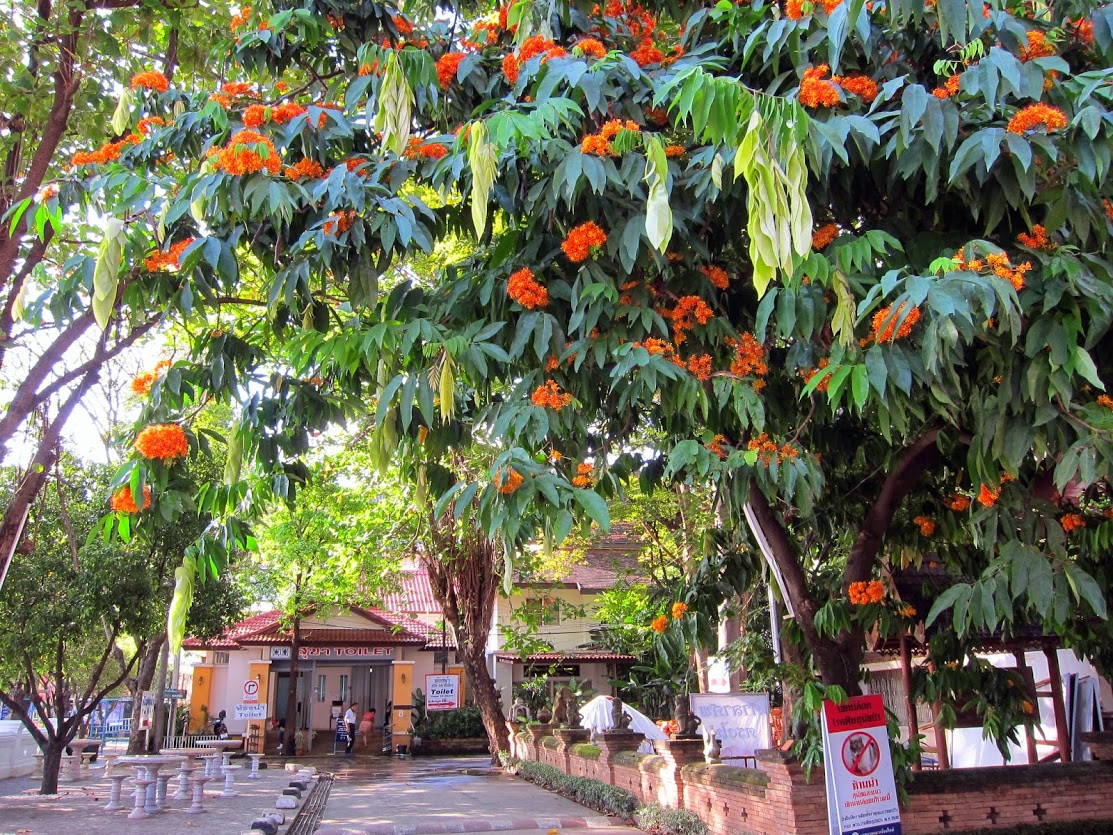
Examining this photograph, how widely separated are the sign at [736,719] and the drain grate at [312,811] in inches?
196

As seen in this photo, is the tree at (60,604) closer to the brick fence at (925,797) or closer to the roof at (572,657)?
the brick fence at (925,797)

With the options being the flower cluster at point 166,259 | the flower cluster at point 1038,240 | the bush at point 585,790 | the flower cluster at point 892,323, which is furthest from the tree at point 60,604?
the flower cluster at point 1038,240

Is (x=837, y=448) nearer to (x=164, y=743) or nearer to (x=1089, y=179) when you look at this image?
(x=1089, y=179)

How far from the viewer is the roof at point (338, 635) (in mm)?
26062

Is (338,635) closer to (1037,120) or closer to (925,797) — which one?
(925,797)

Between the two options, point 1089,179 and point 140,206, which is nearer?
point 1089,179

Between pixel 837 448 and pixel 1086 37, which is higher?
pixel 1086 37

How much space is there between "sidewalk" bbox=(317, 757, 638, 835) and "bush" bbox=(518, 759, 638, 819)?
0.16 metres

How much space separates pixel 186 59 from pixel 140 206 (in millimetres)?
4572

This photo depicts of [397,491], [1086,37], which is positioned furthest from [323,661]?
[1086,37]

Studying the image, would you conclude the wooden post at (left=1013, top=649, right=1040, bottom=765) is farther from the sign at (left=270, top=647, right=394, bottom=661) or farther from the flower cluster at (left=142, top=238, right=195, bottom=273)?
the sign at (left=270, top=647, right=394, bottom=661)

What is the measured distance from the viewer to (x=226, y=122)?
486cm

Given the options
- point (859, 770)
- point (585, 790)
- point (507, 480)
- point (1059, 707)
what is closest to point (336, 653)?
point (585, 790)

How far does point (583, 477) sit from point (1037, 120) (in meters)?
2.79
